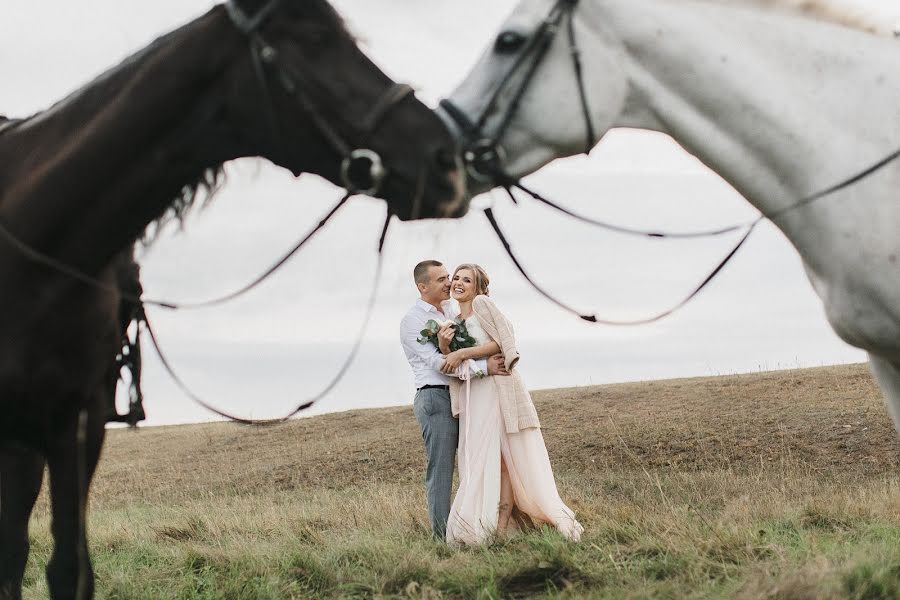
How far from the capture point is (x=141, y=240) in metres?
3.66

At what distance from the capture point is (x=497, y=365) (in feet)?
24.5

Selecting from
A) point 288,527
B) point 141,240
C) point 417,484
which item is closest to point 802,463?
A: point 417,484

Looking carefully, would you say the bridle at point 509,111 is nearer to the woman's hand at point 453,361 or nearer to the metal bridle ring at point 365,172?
the metal bridle ring at point 365,172

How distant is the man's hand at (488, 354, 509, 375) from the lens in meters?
7.46

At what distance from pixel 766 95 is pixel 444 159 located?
4.52ft

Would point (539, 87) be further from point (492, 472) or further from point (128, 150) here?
point (492, 472)

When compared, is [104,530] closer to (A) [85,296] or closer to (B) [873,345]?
(A) [85,296]

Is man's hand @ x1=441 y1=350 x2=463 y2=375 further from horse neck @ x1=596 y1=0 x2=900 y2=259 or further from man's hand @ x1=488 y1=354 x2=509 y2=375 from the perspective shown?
horse neck @ x1=596 y1=0 x2=900 y2=259

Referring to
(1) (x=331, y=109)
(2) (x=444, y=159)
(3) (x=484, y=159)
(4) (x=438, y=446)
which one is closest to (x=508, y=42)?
(3) (x=484, y=159)

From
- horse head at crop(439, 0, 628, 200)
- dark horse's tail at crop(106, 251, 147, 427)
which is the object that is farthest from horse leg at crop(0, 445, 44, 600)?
horse head at crop(439, 0, 628, 200)

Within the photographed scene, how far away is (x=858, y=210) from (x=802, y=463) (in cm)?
902

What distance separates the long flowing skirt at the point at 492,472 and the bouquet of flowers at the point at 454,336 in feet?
1.14

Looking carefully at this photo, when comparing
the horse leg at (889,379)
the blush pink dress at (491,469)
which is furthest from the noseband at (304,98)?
the blush pink dress at (491,469)

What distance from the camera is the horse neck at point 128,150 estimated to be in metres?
3.32
